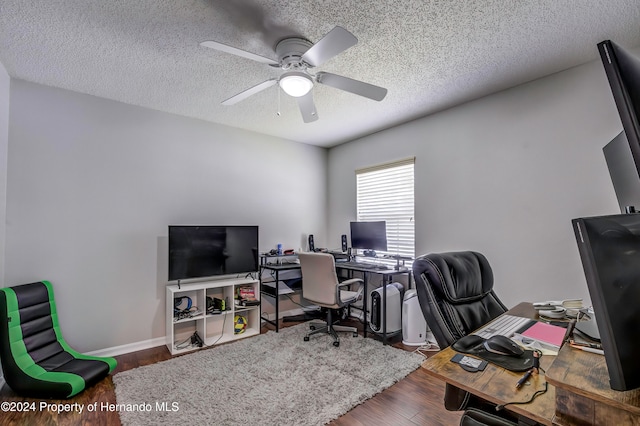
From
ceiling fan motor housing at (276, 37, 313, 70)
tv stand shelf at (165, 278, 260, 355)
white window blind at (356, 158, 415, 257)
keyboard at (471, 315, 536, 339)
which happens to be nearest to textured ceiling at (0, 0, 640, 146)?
ceiling fan motor housing at (276, 37, 313, 70)

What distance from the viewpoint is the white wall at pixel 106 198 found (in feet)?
8.66

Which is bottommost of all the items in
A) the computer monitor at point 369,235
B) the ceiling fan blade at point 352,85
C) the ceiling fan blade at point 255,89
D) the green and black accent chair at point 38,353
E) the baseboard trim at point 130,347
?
the baseboard trim at point 130,347

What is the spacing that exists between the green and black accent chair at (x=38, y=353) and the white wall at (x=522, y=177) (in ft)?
11.0

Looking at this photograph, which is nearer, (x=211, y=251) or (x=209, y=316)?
(x=209, y=316)

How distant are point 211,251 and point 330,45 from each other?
256 cm

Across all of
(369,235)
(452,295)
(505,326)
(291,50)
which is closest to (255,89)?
(291,50)

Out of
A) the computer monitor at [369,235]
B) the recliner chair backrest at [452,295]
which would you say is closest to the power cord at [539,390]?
the recliner chair backrest at [452,295]

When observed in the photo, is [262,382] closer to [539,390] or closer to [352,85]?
[539,390]

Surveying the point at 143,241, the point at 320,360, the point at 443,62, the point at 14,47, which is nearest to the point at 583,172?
the point at 443,62

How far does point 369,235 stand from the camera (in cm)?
385

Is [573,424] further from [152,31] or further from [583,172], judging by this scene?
[152,31]

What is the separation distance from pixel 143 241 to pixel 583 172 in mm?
4087

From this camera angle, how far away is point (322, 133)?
163 inches

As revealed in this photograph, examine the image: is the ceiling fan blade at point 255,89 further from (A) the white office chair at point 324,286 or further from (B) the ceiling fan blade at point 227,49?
(A) the white office chair at point 324,286
